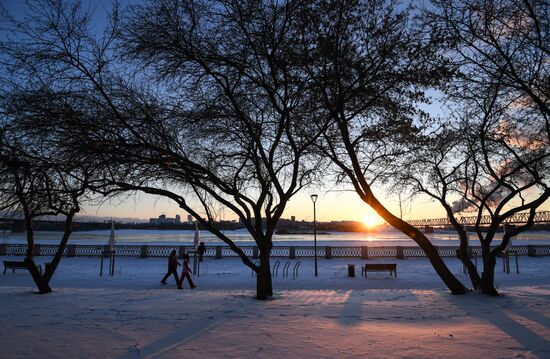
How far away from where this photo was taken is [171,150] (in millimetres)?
12156

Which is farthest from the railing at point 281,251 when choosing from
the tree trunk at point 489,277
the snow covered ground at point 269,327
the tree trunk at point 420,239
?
the snow covered ground at point 269,327

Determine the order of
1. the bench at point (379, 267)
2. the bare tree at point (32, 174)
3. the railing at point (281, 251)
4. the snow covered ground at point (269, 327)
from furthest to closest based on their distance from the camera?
the railing at point (281, 251) < the bench at point (379, 267) < the bare tree at point (32, 174) < the snow covered ground at point (269, 327)

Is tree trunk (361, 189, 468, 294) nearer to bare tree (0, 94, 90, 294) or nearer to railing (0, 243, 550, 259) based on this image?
bare tree (0, 94, 90, 294)

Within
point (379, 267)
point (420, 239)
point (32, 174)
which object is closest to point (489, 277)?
point (420, 239)

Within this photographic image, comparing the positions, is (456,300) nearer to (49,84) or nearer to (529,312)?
(529,312)

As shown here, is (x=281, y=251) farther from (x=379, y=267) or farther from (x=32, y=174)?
(x=32, y=174)

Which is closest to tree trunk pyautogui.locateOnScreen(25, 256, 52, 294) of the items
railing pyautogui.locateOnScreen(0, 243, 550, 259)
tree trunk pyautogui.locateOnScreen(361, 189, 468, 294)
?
tree trunk pyautogui.locateOnScreen(361, 189, 468, 294)

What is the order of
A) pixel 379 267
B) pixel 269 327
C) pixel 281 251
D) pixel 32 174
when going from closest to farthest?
pixel 269 327
pixel 32 174
pixel 379 267
pixel 281 251

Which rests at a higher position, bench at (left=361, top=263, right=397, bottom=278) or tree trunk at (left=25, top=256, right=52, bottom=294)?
tree trunk at (left=25, top=256, right=52, bottom=294)

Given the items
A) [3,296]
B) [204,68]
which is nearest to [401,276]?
[204,68]

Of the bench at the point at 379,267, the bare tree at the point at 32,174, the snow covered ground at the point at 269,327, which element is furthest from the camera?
the bench at the point at 379,267

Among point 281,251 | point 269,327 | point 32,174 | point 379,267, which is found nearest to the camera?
point 269,327

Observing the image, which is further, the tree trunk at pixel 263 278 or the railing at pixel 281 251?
the railing at pixel 281 251

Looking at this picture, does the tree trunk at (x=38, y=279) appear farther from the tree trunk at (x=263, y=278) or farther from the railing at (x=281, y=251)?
the railing at (x=281, y=251)
